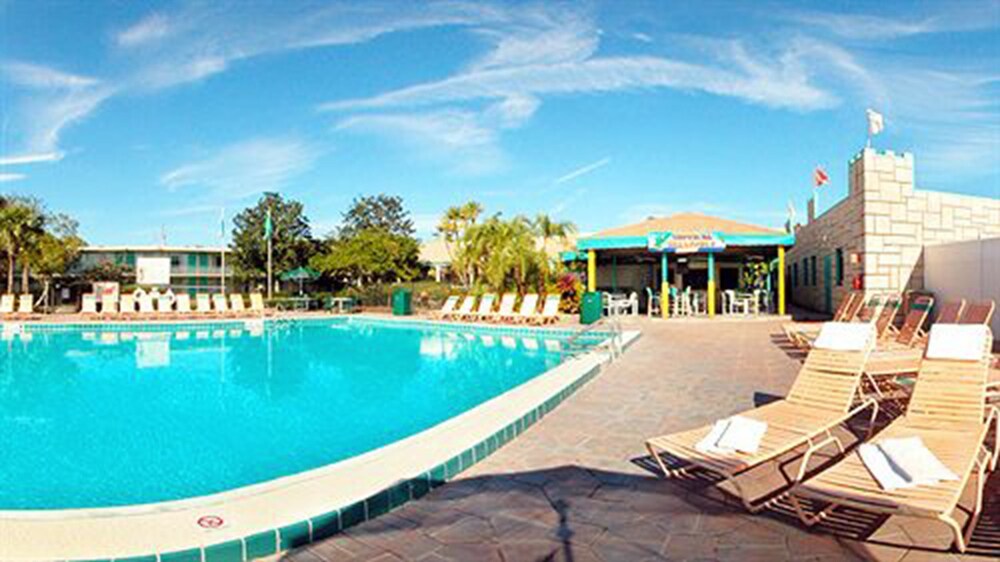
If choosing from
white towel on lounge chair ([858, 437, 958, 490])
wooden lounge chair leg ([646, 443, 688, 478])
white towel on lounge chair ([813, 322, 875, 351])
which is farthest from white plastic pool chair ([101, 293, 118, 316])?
white towel on lounge chair ([858, 437, 958, 490])

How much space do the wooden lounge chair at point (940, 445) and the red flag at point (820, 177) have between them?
20.1m

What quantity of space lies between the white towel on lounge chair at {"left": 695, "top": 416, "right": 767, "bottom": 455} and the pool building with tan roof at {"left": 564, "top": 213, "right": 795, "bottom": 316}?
48.2 feet

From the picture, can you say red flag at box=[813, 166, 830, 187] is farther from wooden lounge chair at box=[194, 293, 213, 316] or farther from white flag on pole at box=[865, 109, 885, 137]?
wooden lounge chair at box=[194, 293, 213, 316]

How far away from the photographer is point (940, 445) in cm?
344

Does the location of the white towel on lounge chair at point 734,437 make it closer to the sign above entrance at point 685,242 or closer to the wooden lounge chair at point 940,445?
the wooden lounge chair at point 940,445

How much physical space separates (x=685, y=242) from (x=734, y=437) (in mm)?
15231

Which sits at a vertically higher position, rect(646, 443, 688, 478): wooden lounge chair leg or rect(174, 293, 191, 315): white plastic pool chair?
rect(174, 293, 191, 315): white plastic pool chair

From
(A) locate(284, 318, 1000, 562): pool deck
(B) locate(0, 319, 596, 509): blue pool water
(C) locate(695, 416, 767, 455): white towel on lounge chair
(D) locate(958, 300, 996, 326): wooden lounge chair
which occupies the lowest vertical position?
(B) locate(0, 319, 596, 509): blue pool water

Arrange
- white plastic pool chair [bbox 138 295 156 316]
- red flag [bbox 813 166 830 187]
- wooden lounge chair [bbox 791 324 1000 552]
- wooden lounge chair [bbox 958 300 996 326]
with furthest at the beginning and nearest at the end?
red flag [bbox 813 166 830 187] → white plastic pool chair [bbox 138 295 156 316] → wooden lounge chair [bbox 958 300 996 326] → wooden lounge chair [bbox 791 324 1000 552]

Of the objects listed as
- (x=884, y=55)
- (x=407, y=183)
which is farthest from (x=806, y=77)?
(x=407, y=183)

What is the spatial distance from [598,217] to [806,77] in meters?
19.2

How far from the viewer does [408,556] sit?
2.83 meters

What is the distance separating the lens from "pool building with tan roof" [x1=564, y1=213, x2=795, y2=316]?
18.2 m

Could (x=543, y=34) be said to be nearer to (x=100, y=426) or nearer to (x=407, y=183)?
(x=100, y=426)
